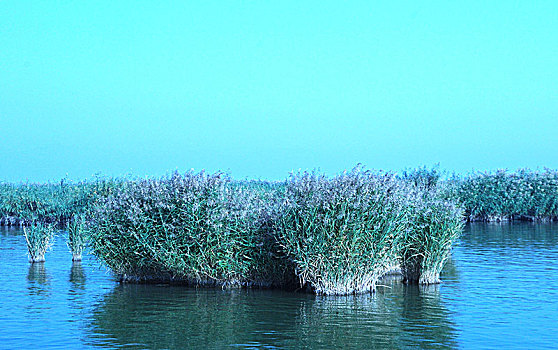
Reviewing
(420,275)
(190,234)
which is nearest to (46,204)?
(190,234)

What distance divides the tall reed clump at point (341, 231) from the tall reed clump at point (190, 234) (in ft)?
3.69

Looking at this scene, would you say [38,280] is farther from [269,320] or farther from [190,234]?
[269,320]

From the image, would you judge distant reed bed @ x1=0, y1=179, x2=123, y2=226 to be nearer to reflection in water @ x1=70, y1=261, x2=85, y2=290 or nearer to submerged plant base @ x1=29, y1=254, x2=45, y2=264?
submerged plant base @ x1=29, y1=254, x2=45, y2=264

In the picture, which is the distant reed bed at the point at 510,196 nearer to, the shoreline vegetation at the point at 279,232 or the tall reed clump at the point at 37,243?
the shoreline vegetation at the point at 279,232

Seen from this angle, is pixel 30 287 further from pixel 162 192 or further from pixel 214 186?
pixel 214 186

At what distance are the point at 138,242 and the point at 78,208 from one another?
25.3 m

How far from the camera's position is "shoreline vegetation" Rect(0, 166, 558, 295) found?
17859 mm

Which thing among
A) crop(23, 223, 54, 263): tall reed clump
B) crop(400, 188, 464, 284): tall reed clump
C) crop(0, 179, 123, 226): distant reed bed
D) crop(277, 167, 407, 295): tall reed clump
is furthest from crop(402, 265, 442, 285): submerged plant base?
crop(0, 179, 123, 226): distant reed bed

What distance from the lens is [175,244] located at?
19422 millimetres

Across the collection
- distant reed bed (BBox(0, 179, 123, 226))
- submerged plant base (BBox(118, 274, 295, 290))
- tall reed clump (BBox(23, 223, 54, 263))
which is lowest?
submerged plant base (BBox(118, 274, 295, 290))

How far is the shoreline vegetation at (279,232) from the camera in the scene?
17859 millimetres

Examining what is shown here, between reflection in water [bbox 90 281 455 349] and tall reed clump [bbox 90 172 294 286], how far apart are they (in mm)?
746

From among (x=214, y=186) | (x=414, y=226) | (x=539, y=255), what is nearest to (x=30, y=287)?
(x=214, y=186)

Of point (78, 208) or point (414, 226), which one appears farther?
point (78, 208)
